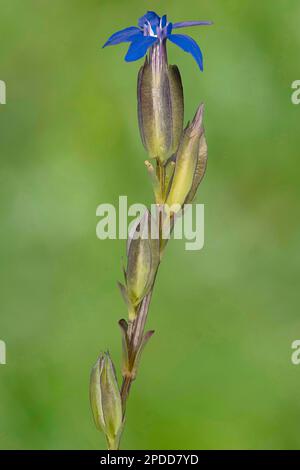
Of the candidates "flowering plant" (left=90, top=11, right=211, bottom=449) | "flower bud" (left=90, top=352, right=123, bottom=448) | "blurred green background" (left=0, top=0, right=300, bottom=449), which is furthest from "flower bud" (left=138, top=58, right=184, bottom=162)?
"blurred green background" (left=0, top=0, right=300, bottom=449)

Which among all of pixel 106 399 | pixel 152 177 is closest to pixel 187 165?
pixel 152 177

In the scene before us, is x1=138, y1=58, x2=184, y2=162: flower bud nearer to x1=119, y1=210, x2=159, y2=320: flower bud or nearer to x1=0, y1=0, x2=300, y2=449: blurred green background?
x1=119, y1=210, x2=159, y2=320: flower bud

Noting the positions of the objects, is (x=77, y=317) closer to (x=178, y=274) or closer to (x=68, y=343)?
(x=68, y=343)

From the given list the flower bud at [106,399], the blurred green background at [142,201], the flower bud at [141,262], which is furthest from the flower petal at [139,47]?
the blurred green background at [142,201]

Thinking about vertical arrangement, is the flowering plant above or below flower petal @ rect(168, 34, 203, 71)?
below

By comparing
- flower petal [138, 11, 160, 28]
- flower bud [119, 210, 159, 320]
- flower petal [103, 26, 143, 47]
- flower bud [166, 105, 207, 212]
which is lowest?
flower bud [119, 210, 159, 320]

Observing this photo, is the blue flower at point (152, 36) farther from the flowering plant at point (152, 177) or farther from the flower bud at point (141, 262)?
the flower bud at point (141, 262)
